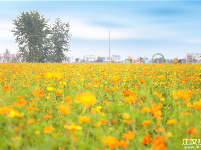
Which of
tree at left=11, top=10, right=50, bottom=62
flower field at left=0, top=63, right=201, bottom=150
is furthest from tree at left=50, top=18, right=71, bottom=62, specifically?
flower field at left=0, top=63, right=201, bottom=150

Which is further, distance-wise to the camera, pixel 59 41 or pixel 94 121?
pixel 59 41

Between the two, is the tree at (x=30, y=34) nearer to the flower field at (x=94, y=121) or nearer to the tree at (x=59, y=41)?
the tree at (x=59, y=41)

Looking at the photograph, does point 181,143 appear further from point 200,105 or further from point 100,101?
point 100,101

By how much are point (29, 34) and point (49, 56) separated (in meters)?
5.97

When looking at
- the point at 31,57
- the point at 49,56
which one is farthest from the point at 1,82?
the point at 49,56

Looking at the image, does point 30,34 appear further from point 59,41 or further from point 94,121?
point 94,121

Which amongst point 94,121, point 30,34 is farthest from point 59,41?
point 94,121

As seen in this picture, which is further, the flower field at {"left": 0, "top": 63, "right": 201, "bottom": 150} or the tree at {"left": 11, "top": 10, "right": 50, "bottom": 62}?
the tree at {"left": 11, "top": 10, "right": 50, "bottom": 62}

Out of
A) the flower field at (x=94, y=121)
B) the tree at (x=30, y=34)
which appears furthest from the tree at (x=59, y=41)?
the flower field at (x=94, y=121)

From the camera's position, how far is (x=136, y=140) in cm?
184

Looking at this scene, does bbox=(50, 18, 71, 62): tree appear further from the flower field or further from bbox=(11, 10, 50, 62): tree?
the flower field

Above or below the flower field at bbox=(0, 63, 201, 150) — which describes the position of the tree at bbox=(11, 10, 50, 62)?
above

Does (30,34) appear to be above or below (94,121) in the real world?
above

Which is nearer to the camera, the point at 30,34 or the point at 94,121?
the point at 94,121
